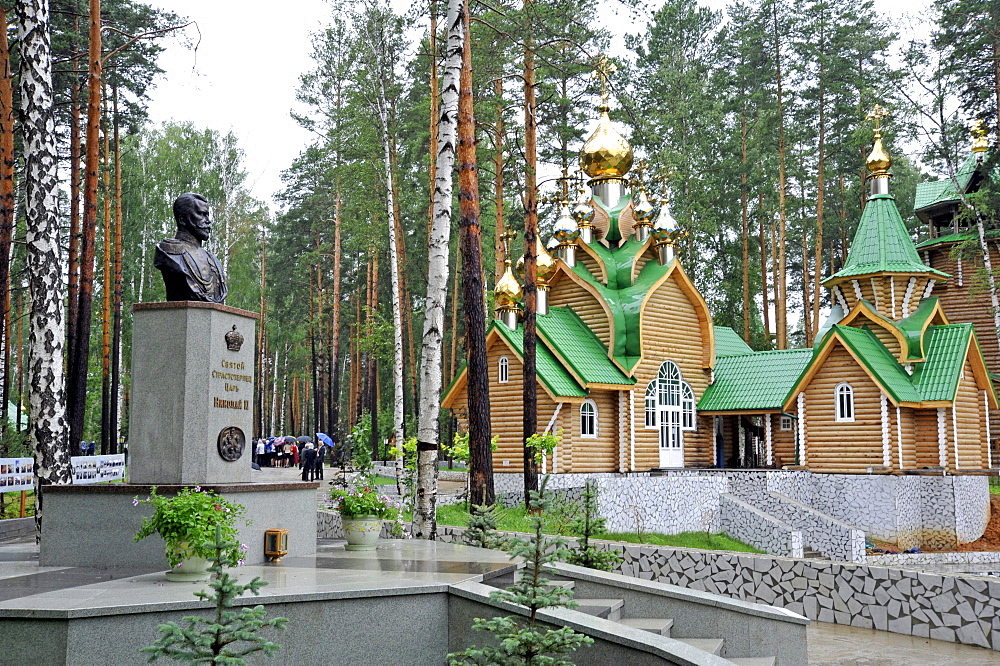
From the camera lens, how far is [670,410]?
72.6 ft

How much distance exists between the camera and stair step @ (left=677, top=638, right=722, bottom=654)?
6477 mm

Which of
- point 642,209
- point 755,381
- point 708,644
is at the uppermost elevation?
point 642,209

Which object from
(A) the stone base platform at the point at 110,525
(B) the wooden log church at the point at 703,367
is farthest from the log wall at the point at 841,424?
(A) the stone base platform at the point at 110,525

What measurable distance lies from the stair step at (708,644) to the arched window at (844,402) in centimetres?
1417

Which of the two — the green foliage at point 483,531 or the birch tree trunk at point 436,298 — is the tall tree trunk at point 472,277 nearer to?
the birch tree trunk at point 436,298

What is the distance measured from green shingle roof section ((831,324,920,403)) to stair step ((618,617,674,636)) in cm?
1378

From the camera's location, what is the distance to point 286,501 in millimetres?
7727

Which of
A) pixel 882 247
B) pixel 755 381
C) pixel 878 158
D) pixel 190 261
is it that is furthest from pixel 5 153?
pixel 878 158

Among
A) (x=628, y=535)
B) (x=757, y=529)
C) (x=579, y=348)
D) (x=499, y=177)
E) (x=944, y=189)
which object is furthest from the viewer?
(x=944, y=189)

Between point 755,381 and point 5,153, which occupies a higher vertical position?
point 5,153

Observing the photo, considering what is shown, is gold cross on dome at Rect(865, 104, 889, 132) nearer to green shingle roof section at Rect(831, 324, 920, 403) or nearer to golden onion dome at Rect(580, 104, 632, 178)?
green shingle roof section at Rect(831, 324, 920, 403)

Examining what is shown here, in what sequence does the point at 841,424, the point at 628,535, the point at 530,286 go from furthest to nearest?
1. the point at 841,424
2. the point at 628,535
3. the point at 530,286

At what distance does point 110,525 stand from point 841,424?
1639 cm

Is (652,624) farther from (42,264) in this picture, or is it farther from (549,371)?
(549,371)
